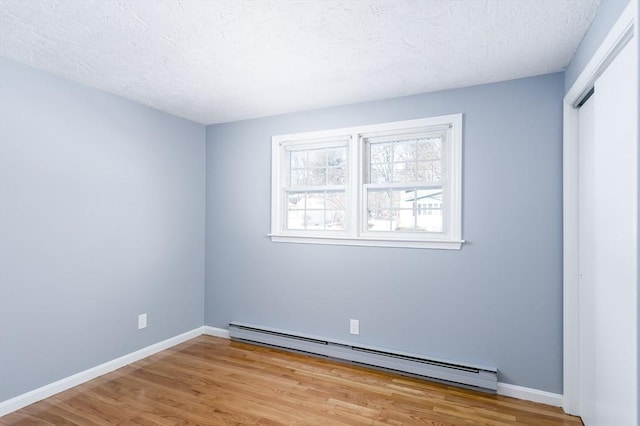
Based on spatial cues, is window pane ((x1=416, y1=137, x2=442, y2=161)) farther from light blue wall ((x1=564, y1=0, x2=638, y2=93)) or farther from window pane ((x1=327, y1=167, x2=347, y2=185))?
light blue wall ((x1=564, y1=0, x2=638, y2=93))

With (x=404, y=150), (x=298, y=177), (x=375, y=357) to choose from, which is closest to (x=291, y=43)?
(x=404, y=150)

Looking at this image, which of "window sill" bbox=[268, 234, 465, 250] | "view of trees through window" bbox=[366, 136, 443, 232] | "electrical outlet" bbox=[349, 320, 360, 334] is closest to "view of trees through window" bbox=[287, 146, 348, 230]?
"window sill" bbox=[268, 234, 465, 250]

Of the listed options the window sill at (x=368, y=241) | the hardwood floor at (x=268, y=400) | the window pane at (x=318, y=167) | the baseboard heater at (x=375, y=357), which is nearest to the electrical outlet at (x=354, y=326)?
the baseboard heater at (x=375, y=357)

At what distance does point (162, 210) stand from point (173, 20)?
2.04 meters

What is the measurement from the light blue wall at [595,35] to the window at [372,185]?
0.76 meters

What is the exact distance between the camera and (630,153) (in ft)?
4.63

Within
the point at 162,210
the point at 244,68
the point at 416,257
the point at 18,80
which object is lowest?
the point at 416,257

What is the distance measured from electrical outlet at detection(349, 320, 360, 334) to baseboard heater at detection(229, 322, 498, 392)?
0.40ft

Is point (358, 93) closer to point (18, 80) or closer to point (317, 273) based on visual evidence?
point (317, 273)

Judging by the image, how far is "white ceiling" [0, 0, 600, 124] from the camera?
1.72 m

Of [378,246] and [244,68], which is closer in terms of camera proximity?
[244,68]

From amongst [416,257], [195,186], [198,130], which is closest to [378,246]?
[416,257]

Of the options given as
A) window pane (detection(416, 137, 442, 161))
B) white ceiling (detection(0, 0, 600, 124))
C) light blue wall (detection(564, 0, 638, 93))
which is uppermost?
white ceiling (detection(0, 0, 600, 124))

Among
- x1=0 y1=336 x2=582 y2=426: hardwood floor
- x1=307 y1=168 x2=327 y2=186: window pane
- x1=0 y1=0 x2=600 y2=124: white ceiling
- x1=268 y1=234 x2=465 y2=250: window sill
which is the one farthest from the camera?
x1=307 y1=168 x2=327 y2=186: window pane
